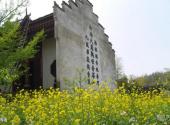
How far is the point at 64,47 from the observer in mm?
17438

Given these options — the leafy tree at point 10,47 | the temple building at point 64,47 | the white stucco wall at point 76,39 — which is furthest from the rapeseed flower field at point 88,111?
the white stucco wall at point 76,39

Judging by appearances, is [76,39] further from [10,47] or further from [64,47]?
[10,47]

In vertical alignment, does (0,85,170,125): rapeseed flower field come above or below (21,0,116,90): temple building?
below

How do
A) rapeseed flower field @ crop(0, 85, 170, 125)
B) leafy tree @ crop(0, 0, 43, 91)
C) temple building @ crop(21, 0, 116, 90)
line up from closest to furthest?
rapeseed flower field @ crop(0, 85, 170, 125) < leafy tree @ crop(0, 0, 43, 91) < temple building @ crop(21, 0, 116, 90)

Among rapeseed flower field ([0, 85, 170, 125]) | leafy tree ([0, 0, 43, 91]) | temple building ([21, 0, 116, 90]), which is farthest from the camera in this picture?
temple building ([21, 0, 116, 90])

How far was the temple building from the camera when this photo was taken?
666 inches

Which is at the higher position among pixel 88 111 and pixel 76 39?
pixel 76 39

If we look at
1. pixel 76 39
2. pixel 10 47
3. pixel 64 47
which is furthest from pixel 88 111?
pixel 76 39

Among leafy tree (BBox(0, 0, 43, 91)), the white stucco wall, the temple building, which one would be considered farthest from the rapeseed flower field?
the white stucco wall

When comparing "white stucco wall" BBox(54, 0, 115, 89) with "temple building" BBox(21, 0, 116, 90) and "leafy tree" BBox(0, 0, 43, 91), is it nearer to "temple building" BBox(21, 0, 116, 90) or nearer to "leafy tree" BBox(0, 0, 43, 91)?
"temple building" BBox(21, 0, 116, 90)

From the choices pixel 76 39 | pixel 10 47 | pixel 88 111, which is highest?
pixel 76 39

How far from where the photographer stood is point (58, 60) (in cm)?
1689

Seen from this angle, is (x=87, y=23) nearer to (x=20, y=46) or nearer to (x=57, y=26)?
(x=57, y=26)

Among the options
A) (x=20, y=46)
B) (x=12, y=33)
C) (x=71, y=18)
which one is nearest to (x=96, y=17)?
(x=71, y=18)
